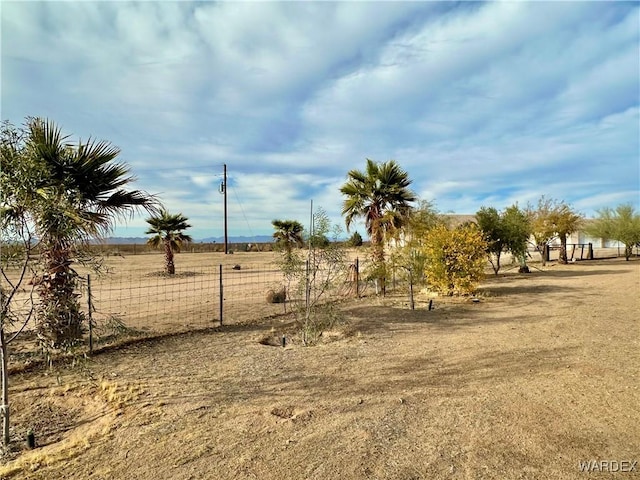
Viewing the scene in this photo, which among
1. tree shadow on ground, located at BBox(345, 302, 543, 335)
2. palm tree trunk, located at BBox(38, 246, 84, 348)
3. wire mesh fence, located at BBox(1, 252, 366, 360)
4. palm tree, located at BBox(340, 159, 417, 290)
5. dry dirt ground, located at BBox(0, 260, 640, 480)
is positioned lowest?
dry dirt ground, located at BBox(0, 260, 640, 480)

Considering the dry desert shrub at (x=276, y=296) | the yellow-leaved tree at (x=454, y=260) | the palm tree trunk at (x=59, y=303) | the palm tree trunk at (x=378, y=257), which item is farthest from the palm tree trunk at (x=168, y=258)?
the palm tree trunk at (x=59, y=303)

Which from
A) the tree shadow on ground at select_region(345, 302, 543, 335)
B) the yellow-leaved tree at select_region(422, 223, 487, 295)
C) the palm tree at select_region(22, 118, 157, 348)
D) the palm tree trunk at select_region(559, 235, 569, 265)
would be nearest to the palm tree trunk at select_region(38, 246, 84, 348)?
the palm tree at select_region(22, 118, 157, 348)

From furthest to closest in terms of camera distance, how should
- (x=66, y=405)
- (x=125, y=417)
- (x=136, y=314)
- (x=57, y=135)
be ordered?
1. (x=136, y=314)
2. (x=57, y=135)
3. (x=66, y=405)
4. (x=125, y=417)

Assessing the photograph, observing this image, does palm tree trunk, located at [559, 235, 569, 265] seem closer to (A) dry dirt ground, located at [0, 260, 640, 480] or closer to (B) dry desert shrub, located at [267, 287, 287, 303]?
(A) dry dirt ground, located at [0, 260, 640, 480]

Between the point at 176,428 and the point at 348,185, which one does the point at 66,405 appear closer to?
the point at 176,428

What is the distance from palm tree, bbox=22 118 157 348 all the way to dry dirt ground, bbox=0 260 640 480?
3.33 ft

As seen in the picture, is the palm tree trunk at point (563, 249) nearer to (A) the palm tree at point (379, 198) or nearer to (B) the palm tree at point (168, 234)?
(A) the palm tree at point (379, 198)

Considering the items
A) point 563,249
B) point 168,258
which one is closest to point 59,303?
point 168,258

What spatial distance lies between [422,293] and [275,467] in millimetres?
11392

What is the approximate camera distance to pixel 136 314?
10.2m

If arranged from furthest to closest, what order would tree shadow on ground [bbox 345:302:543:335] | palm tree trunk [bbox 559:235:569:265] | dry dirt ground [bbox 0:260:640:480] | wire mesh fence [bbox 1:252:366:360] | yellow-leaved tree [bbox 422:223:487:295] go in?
palm tree trunk [bbox 559:235:569:265], yellow-leaved tree [bbox 422:223:487:295], tree shadow on ground [bbox 345:302:543:335], wire mesh fence [bbox 1:252:366:360], dry dirt ground [bbox 0:260:640:480]

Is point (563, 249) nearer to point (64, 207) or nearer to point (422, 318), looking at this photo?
point (422, 318)

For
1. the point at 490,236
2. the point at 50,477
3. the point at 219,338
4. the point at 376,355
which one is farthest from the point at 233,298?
the point at 490,236

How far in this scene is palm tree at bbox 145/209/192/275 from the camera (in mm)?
22562
